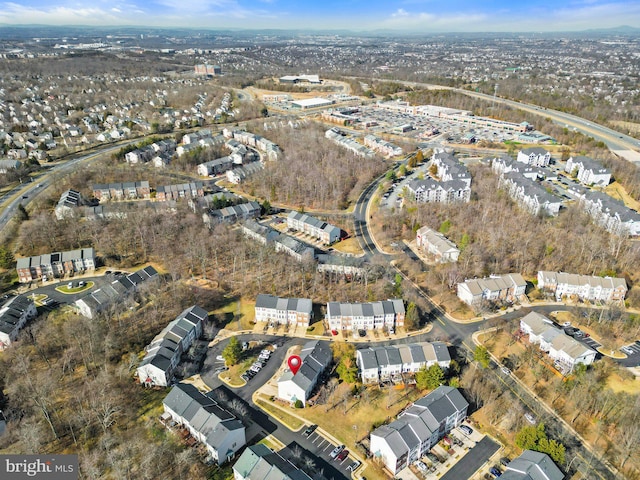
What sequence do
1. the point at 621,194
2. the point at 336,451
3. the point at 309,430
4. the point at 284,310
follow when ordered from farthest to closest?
the point at 621,194 < the point at 284,310 < the point at 309,430 < the point at 336,451

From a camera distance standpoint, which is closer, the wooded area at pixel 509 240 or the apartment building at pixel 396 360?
the apartment building at pixel 396 360

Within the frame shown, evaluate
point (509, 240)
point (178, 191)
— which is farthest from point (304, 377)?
point (178, 191)

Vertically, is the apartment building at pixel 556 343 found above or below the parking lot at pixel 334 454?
above

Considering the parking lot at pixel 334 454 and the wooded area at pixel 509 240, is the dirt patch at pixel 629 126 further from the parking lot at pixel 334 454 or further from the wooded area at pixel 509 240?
the parking lot at pixel 334 454

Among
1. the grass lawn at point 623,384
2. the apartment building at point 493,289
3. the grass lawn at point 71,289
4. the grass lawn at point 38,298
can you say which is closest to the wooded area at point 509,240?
the apartment building at point 493,289

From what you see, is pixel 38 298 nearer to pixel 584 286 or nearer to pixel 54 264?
pixel 54 264
